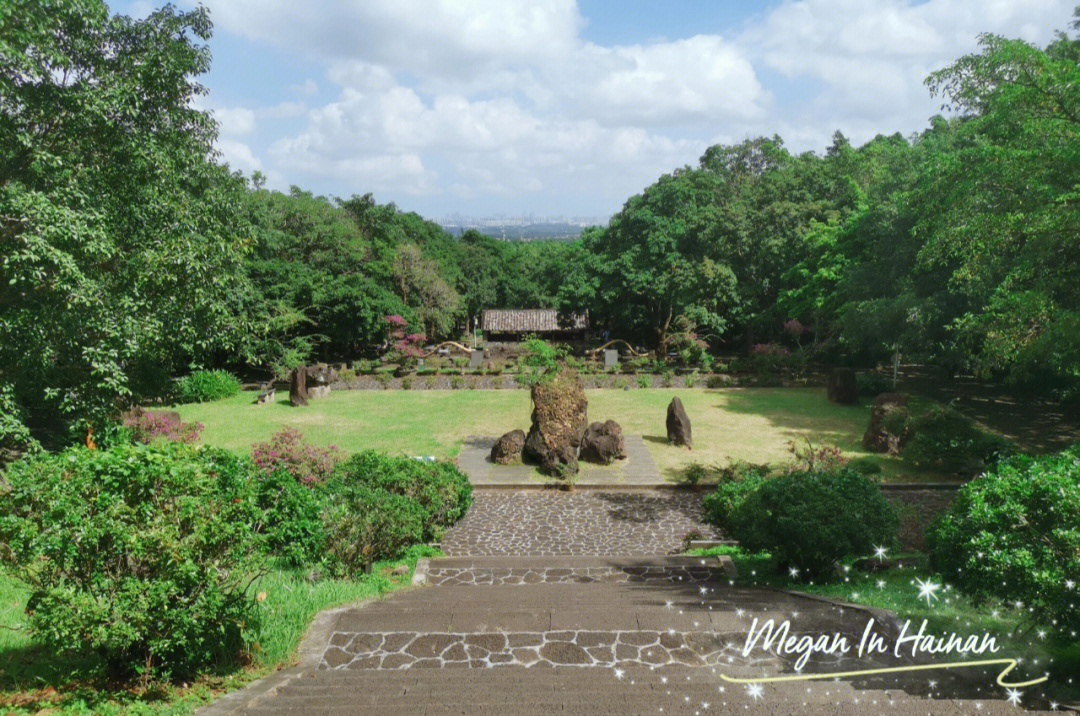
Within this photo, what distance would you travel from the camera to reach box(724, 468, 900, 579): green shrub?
7.76m

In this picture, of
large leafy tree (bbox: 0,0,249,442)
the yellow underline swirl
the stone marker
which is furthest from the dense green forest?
the yellow underline swirl

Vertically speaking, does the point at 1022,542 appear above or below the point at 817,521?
above

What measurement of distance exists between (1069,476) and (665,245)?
2840 cm

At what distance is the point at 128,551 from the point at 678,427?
14.0 m

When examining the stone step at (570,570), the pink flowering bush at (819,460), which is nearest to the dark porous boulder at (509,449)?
the pink flowering bush at (819,460)

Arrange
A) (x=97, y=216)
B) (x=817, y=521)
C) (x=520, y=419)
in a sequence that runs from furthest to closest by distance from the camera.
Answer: (x=520, y=419) < (x=97, y=216) < (x=817, y=521)

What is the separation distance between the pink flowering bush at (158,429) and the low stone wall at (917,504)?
13829mm

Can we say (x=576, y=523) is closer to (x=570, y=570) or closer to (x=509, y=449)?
(x=570, y=570)

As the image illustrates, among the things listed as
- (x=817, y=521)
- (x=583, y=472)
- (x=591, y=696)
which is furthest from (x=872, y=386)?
(x=591, y=696)

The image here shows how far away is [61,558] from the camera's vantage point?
491 centimetres

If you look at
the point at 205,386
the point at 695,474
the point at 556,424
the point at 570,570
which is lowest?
the point at 570,570

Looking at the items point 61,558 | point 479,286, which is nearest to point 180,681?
point 61,558

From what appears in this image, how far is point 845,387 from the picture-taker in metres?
22.9

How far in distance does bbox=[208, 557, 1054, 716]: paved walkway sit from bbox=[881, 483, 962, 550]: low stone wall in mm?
3622
